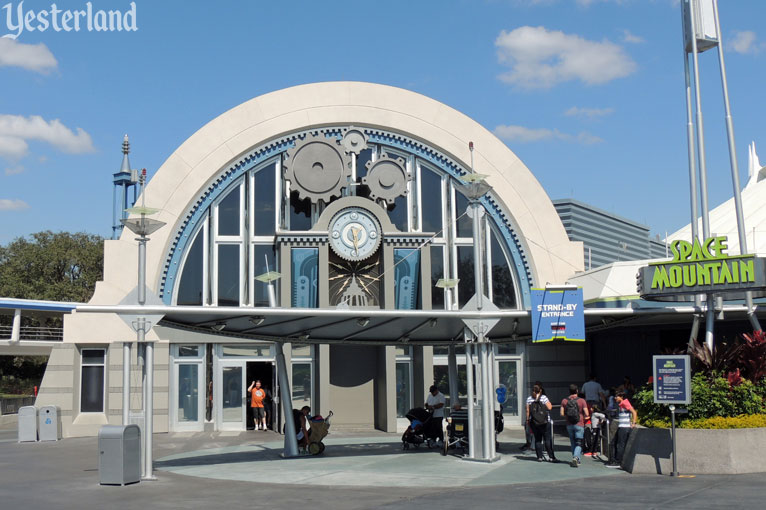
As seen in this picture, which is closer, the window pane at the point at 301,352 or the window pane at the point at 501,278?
the window pane at the point at 301,352

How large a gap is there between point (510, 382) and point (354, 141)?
35.5 ft

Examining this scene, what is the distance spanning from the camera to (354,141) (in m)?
30.2

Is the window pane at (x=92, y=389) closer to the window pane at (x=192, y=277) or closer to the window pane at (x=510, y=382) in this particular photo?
the window pane at (x=192, y=277)

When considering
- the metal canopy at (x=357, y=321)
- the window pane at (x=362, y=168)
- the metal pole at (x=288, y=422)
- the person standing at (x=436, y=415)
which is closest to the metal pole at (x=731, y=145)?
the metal canopy at (x=357, y=321)

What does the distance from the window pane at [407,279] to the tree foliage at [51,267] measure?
42.0 meters

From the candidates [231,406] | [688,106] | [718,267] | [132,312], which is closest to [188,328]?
[132,312]

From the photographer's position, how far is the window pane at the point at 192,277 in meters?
29.5

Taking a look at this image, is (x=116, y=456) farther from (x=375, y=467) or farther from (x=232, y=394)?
(x=232, y=394)

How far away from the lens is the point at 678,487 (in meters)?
14.6

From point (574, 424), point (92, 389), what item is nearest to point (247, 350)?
point (92, 389)

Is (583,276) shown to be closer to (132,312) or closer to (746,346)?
(746,346)

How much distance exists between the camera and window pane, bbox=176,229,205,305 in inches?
1160

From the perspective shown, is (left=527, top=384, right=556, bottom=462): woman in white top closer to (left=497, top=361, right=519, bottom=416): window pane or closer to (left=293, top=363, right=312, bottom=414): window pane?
(left=497, top=361, right=519, bottom=416): window pane

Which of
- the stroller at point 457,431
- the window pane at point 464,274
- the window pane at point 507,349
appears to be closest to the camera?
the stroller at point 457,431
